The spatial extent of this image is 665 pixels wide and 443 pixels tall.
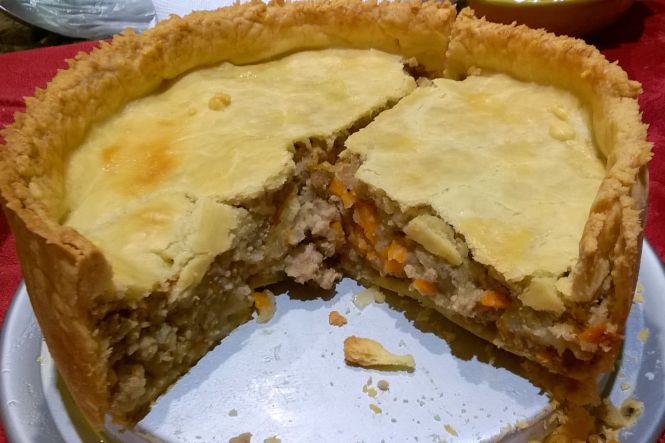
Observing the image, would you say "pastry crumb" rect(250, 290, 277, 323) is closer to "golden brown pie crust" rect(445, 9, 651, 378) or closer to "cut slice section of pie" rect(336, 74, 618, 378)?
"cut slice section of pie" rect(336, 74, 618, 378)

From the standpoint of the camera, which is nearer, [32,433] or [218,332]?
[32,433]

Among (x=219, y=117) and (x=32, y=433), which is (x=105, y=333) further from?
(x=219, y=117)

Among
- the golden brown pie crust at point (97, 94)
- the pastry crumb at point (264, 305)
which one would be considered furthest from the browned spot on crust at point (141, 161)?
the pastry crumb at point (264, 305)

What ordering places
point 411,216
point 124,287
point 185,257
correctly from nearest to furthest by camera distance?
point 124,287 → point 185,257 → point 411,216

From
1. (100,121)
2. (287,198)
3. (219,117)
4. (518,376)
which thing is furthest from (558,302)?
(100,121)

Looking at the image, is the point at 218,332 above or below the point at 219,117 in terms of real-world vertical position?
below

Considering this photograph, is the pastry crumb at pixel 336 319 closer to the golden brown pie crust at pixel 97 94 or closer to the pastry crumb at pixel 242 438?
the pastry crumb at pixel 242 438
